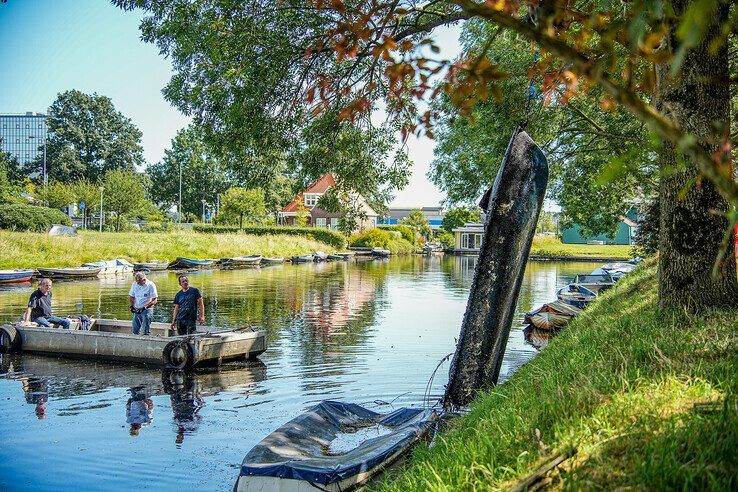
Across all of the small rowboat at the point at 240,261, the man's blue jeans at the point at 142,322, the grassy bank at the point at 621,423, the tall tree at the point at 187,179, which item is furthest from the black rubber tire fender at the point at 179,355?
the tall tree at the point at 187,179

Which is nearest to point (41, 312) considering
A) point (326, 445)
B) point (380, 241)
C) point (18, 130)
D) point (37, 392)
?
point (37, 392)

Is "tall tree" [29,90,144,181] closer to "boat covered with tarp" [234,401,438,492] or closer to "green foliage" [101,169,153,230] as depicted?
"green foliage" [101,169,153,230]

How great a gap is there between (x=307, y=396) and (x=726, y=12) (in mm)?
9972

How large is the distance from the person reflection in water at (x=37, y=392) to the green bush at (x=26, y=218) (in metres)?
41.0

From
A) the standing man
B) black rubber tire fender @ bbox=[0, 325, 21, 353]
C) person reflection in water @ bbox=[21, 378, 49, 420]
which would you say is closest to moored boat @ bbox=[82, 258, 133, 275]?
black rubber tire fender @ bbox=[0, 325, 21, 353]

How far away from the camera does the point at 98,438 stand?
10320 millimetres

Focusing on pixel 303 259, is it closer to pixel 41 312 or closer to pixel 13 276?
pixel 13 276

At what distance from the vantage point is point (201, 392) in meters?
13.5

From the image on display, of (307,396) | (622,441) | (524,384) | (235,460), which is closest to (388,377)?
(307,396)

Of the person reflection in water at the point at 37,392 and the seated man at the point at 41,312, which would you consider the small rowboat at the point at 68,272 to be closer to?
the seated man at the point at 41,312

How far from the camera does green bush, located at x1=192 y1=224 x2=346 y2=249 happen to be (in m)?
73.9

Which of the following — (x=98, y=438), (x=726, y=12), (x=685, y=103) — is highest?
(x=726, y=12)

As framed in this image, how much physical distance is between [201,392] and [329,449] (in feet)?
21.8

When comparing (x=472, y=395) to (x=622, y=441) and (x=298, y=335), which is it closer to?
(x=622, y=441)
